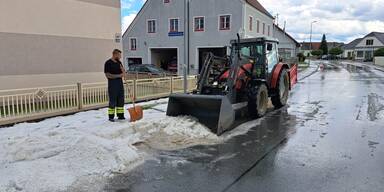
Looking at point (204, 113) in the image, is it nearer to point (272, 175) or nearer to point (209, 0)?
point (272, 175)

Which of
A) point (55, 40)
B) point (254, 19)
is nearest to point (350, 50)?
point (254, 19)

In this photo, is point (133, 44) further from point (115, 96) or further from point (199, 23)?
point (115, 96)

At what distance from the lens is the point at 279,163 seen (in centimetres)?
543

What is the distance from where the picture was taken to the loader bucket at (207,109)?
727 centimetres

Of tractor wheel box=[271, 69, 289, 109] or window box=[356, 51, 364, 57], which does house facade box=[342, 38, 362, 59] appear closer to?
window box=[356, 51, 364, 57]

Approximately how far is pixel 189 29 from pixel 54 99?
22.8 meters

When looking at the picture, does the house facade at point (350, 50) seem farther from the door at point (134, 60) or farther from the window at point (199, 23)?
the door at point (134, 60)

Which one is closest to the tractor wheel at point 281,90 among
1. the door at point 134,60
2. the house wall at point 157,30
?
the house wall at point 157,30

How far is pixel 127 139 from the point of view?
21.6 ft

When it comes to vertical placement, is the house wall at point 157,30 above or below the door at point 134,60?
above

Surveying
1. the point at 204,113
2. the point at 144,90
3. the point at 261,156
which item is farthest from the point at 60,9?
the point at 261,156

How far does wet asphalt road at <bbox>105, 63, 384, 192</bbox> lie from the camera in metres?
4.55

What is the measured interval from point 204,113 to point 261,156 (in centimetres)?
228

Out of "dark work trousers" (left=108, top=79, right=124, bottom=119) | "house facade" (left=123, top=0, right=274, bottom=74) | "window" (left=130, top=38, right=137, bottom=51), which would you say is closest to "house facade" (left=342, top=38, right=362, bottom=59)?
"house facade" (left=123, top=0, right=274, bottom=74)
